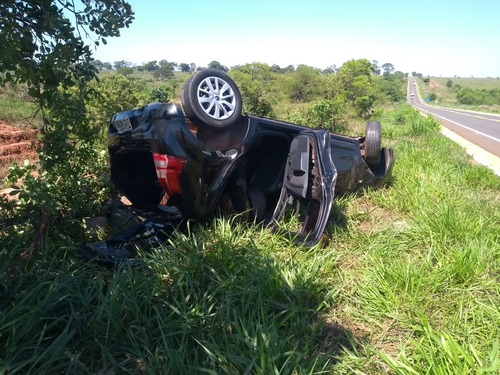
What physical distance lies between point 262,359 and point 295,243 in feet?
4.66

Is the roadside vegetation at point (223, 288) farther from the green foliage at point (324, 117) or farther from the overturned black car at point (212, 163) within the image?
the green foliage at point (324, 117)

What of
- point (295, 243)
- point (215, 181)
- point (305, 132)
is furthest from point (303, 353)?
point (305, 132)

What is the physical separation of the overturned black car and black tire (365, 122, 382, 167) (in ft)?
3.30

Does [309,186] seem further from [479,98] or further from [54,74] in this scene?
[479,98]

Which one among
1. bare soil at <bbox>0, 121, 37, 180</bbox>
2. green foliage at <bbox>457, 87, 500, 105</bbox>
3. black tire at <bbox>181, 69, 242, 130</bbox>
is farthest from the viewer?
green foliage at <bbox>457, 87, 500, 105</bbox>

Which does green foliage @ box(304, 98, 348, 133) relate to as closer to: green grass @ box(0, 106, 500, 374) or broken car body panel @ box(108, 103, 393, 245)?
broken car body panel @ box(108, 103, 393, 245)

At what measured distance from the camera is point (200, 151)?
2.91 meters

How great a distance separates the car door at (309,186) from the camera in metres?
3.10

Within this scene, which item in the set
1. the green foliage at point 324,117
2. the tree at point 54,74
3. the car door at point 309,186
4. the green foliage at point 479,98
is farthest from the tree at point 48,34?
the green foliage at point 479,98

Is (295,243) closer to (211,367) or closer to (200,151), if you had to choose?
(200,151)

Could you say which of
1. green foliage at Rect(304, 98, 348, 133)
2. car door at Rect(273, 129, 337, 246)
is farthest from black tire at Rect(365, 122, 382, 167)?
green foliage at Rect(304, 98, 348, 133)

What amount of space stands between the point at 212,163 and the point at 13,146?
11.1 metres

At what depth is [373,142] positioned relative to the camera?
4.80 m

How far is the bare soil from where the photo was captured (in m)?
10.3
